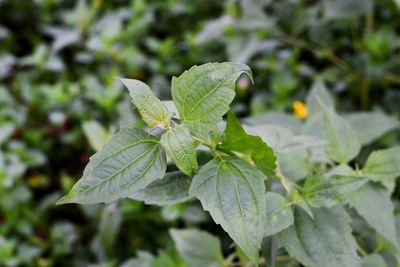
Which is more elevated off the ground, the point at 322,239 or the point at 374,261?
the point at 322,239

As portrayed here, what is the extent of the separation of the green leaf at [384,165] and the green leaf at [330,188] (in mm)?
136

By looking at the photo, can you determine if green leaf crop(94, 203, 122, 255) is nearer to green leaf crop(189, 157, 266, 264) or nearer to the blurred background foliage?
the blurred background foliage

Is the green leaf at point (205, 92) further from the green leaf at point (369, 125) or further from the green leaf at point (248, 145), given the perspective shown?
the green leaf at point (369, 125)

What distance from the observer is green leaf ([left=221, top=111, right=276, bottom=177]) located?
835 mm

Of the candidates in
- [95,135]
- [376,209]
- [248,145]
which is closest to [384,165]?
[376,209]

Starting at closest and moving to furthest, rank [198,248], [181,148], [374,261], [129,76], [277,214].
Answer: [181,148] < [277,214] < [374,261] < [198,248] < [129,76]

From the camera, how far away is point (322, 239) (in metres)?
0.93

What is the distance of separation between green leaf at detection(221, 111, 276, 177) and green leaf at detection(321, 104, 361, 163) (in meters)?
0.23

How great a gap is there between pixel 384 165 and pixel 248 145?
1.11ft

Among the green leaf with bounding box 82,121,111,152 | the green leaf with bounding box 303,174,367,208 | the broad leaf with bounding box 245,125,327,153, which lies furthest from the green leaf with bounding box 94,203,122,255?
the green leaf with bounding box 303,174,367,208

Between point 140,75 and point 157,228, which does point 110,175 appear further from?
point 140,75

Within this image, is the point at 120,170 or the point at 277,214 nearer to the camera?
the point at 120,170

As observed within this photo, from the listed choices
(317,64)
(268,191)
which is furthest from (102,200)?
(317,64)

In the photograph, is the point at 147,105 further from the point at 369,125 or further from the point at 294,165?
the point at 369,125
